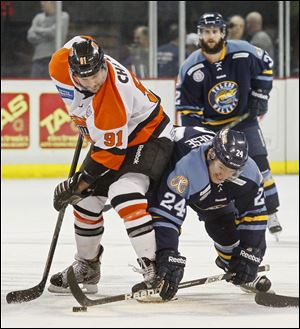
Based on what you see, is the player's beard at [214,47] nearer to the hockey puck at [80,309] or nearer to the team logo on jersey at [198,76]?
the team logo on jersey at [198,76]

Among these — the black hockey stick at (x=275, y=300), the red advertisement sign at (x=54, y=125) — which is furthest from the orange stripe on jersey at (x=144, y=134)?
the red advertisement sign at (x=54, y=125)

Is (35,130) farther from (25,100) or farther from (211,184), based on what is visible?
(211,184)

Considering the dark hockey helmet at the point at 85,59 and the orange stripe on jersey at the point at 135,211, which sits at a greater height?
the dark hockey helmet at the point at 85,59

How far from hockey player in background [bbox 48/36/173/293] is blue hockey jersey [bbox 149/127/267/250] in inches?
2.1

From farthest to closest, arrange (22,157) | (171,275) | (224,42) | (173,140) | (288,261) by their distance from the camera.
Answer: (22,157) < (224,42) < (288,261) < (173,140) < (171,275)

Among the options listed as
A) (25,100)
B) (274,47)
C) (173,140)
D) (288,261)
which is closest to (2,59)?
(25,100)

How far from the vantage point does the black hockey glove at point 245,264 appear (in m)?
4.12

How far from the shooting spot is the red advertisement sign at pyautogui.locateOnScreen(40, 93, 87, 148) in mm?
9219

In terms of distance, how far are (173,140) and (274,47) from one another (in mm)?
5684

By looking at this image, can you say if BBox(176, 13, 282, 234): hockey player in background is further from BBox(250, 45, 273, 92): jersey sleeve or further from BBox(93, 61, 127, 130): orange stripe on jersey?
BBox(93, 61, 127, 130): orange stripe on jersey

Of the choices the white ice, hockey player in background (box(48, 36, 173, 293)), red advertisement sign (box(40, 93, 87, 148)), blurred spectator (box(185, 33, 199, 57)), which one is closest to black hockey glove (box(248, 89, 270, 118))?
the white ice

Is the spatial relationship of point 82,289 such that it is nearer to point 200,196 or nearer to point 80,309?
point 80,309

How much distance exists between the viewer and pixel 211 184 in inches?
159

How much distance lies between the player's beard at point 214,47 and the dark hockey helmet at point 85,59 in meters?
1.58
